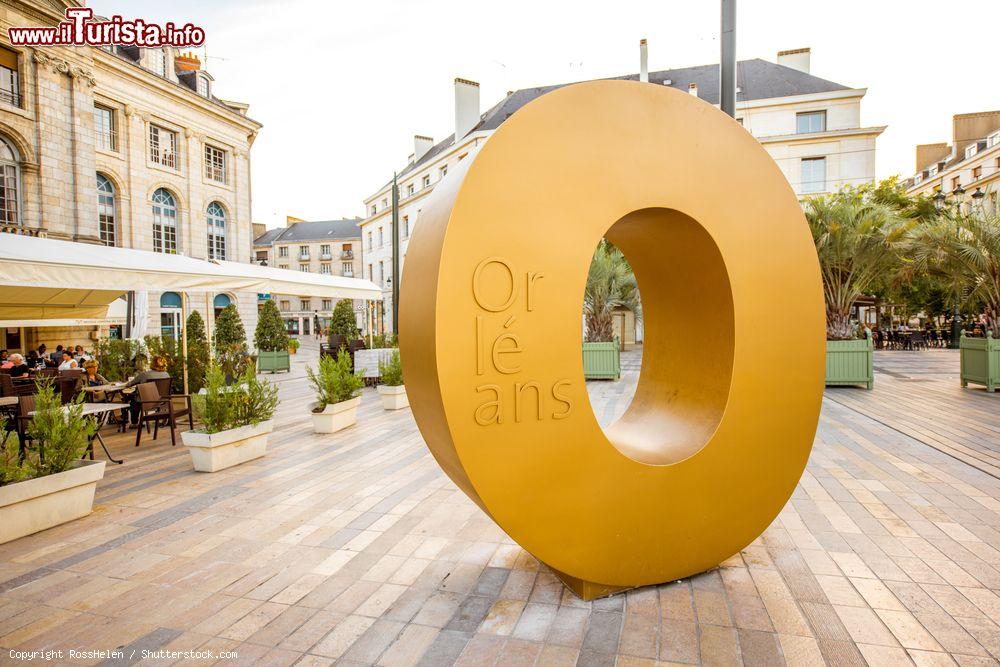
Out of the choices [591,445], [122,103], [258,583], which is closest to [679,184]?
[591,445]

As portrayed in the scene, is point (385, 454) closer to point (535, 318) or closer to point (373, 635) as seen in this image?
point (373, 635)

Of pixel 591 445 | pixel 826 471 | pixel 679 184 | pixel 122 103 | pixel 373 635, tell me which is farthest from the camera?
pixel 122 103

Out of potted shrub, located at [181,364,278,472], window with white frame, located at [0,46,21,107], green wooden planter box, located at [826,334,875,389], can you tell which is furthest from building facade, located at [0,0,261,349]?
green wooden planter box, located at [826,334,875,389]

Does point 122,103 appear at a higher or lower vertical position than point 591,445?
higher

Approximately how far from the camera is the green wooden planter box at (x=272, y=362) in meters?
20.7

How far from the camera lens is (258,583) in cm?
364

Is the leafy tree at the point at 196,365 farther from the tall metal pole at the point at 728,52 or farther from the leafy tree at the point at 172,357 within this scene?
the tall metal pole at the point at 728,52

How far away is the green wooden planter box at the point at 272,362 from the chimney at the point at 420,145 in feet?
107

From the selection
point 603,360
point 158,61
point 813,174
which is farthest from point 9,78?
point 813,174

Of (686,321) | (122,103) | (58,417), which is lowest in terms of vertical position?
(58,417)

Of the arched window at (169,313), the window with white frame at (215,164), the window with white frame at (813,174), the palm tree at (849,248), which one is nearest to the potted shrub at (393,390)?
the palm tree at (849,248)

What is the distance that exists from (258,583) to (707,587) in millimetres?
3191

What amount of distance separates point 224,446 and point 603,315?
12738 millimetres

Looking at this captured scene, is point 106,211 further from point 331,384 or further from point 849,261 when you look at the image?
point 849,261
